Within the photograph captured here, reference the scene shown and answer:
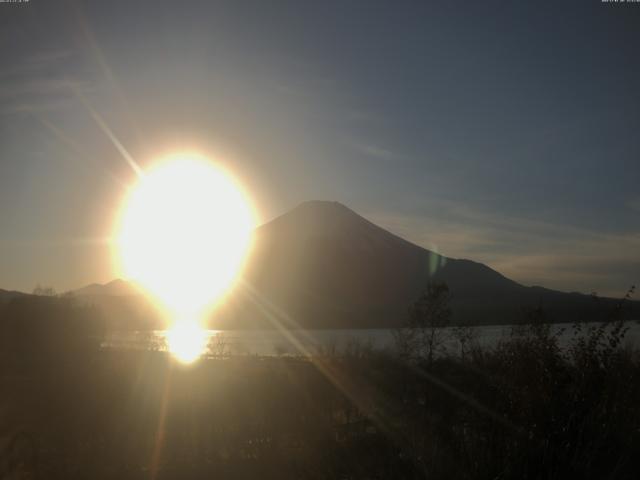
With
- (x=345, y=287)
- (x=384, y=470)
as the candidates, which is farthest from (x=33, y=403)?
(x=345, y=287)

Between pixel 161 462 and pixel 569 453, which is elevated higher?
pixel 569 453

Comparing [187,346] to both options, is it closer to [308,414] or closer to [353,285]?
[308,414]

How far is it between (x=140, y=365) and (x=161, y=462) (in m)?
15.4

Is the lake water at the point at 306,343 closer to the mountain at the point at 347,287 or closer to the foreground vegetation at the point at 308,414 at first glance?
the foreground vegetation at the point at 308,414

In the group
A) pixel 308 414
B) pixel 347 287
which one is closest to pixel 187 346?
pixel 308 414

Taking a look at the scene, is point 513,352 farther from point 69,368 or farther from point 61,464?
point 69,368

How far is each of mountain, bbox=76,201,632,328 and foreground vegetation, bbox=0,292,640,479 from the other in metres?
88.6

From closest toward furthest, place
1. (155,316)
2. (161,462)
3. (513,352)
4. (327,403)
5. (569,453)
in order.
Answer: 1. (569,453)
2. (513,352)
3. (161,462)
4. (327,403)
5. (155,316)

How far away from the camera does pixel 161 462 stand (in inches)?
365

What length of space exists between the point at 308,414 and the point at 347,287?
483ft

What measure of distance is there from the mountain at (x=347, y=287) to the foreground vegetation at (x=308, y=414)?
8855cm

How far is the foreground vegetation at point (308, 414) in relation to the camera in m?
5.16

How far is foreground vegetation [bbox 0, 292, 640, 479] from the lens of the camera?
203 inches

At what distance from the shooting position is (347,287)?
160m
